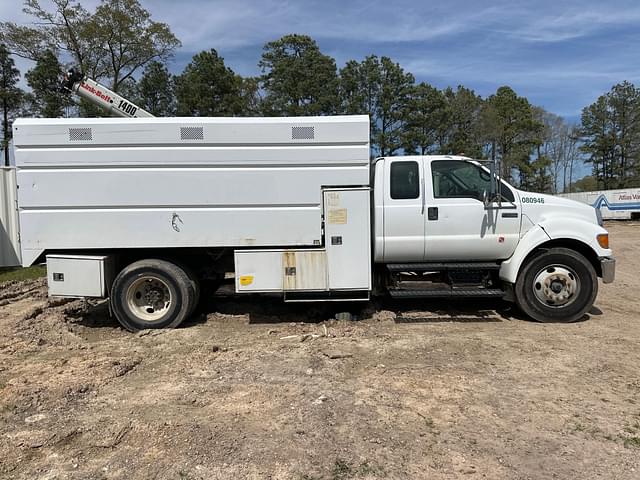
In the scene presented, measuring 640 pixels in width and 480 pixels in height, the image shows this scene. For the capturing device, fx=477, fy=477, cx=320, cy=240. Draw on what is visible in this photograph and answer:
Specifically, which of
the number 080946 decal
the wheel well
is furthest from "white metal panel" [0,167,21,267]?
the wheel well

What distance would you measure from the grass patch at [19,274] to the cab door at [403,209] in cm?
814

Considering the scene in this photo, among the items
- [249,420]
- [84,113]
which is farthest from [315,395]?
[84,113]

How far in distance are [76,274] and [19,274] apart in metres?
5.99

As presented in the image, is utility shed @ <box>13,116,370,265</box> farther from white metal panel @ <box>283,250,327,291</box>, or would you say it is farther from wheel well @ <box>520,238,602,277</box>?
wheel well @ <box>520,238,602,277</box>

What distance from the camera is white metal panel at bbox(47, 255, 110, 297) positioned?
20.6 feet

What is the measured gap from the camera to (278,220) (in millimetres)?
6242

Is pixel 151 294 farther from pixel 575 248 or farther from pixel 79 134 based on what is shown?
pixel 575 248

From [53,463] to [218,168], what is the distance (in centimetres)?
381

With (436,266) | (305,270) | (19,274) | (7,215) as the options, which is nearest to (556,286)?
(436,266)

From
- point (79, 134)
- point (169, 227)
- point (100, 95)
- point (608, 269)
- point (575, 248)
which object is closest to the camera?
point (79, 134)

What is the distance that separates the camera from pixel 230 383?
461cm

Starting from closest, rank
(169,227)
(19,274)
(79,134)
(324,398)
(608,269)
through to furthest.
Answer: (324,398) → (79,134) → (169,227) → (608,269) → (19,274)

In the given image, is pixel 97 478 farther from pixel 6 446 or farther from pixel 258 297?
pixel 258 297

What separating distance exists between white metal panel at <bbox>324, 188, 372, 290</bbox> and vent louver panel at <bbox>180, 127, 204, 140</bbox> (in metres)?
1.76
